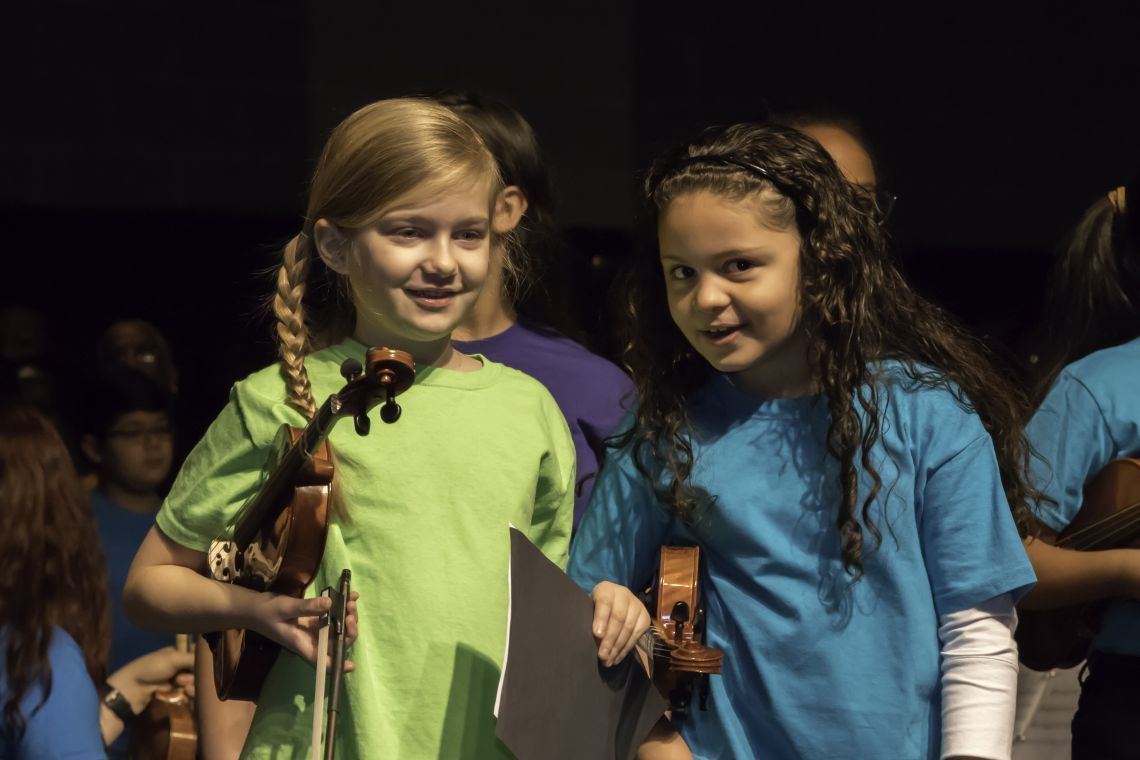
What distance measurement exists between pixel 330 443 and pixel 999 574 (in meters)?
0.89

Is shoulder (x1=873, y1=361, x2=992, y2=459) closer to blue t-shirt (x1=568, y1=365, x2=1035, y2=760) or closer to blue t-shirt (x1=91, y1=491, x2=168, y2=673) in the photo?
blue t-shirt (x1=568, y1=365, x2=1035, y2=760)

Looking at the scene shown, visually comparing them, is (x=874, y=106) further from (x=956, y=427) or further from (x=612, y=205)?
(x=956, y=427)

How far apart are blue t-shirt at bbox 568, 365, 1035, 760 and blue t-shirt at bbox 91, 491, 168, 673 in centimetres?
191

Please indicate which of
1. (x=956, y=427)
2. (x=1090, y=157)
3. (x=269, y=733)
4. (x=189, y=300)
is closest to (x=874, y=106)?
(x=1090, y=157)

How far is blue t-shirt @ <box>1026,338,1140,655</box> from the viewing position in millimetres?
2791

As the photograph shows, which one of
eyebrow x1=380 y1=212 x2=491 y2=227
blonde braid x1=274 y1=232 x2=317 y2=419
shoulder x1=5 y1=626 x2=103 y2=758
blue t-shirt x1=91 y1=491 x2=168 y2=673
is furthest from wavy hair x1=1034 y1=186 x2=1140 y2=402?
blue t-shirt x1=91 y1=491 x2=168 y2=673

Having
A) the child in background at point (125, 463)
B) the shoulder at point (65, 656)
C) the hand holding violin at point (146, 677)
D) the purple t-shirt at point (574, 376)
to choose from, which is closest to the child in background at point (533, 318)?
the purple t-shirt at point (574, 376)

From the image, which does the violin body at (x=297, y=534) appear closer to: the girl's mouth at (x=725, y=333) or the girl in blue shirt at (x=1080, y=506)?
the girl's mouth at (x=725, y=333)

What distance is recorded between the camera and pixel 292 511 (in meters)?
2.20

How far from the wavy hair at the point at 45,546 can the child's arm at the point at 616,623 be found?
1197 mm

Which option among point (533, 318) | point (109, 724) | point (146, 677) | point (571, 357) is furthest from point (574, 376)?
point (109, 724)

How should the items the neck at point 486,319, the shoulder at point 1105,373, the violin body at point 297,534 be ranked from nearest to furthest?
the violin body at point 297,534 < the shoulder at point 1105,373 < the neck at point 486,319

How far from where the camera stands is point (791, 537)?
2.45 metres

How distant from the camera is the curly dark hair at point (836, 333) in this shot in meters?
2.45
